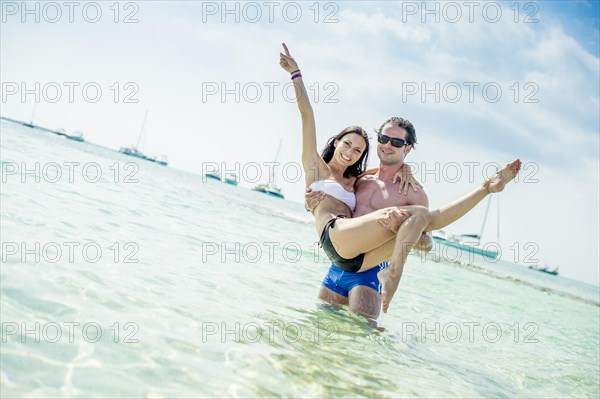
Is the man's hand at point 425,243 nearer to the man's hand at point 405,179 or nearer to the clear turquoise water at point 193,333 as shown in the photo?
the man's hand at point 405,179

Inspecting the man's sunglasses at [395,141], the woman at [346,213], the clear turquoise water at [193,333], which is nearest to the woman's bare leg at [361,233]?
the woman at [346,213]

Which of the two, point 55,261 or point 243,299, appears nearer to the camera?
point 55,261

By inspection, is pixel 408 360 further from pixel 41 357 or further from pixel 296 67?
A: pixel 296 67

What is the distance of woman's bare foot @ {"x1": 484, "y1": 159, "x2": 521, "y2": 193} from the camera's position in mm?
4727

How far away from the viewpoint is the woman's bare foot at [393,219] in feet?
14.0

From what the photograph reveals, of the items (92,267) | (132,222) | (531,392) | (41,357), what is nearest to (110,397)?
(41,357)

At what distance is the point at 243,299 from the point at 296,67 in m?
2.86

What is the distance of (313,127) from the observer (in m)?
5.25

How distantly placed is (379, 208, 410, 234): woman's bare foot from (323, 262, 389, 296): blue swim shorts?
0.87 metres

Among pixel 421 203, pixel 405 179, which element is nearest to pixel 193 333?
pixel 421 203

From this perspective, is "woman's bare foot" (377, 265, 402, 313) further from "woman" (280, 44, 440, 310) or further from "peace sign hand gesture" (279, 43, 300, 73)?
"peace sign hand gesture" (279, 43, 300, 73)

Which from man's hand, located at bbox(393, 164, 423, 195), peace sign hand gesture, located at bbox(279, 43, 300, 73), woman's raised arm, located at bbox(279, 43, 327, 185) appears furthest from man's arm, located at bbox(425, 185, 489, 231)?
peace sign hand gesture, located at bbox(279, 43, 300, 73)

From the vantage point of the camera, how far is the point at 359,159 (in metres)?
5.56

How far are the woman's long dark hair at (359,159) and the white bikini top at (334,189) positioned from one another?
1.56ft
